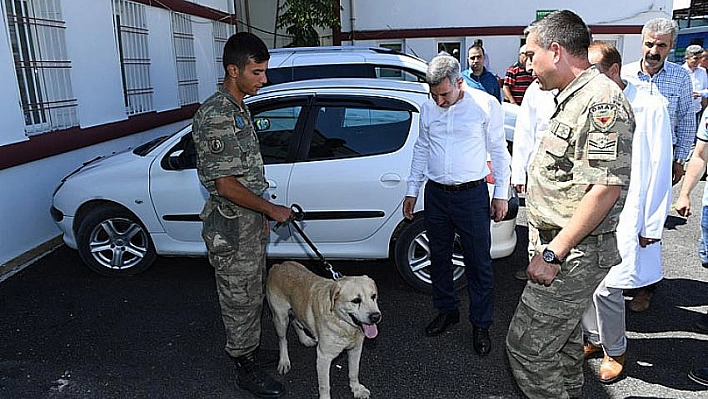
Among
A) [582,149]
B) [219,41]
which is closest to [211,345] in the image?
[582,149]

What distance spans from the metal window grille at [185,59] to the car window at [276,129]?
5.73 metres

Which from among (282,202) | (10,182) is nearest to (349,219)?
(282,202)

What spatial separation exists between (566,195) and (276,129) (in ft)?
9.08

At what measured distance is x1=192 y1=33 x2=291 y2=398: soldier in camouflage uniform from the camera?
2.75 m

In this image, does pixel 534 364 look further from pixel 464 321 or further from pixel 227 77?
pixel 227 77

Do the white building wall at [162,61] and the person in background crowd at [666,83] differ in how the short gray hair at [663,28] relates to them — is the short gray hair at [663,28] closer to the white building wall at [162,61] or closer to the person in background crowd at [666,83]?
the person in background crowd at [666,83]

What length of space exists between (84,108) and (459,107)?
518 cm

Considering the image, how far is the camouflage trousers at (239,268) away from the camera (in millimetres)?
2943

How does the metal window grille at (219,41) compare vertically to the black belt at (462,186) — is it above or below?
above

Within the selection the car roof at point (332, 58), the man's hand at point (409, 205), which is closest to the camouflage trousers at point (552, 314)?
the man's hand at point (409, 205)

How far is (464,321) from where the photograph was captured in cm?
397

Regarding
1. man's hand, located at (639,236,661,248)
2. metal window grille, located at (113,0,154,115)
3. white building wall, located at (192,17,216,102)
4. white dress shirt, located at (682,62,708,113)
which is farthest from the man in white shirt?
white building wall, located at (192,17,216,102)

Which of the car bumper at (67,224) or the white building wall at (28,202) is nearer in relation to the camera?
the car bumper at (67,224)

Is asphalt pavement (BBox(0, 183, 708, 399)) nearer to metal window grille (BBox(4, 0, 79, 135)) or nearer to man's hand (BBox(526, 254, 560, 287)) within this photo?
man's hand (BBox(526, 254, 560, 287))
